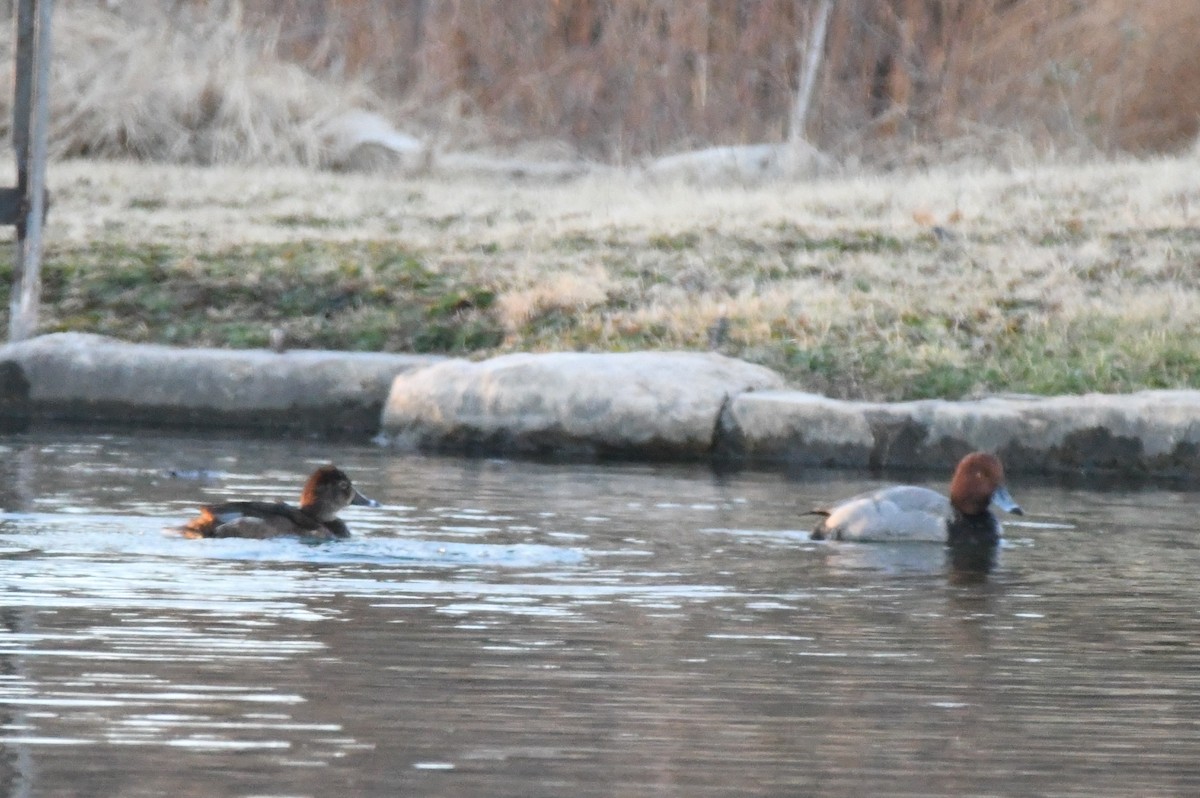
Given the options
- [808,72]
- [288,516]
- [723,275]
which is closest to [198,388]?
[723,275]

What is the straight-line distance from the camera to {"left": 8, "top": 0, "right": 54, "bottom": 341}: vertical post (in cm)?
1321

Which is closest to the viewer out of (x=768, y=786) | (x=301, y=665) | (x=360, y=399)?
(x=768, y=786)

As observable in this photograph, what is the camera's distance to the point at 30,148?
1327 centimetres

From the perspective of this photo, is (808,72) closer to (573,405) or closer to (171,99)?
(171,99)

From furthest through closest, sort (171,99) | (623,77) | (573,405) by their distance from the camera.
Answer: (623,77), (171,99), (573,405)

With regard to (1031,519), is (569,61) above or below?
above

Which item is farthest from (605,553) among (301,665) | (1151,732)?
(1151,732)

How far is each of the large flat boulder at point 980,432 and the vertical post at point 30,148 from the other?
4.35 m

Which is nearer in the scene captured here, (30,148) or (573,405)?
(573,405)

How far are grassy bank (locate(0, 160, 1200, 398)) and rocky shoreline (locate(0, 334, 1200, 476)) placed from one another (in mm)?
960

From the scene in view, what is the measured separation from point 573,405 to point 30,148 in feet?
12.2

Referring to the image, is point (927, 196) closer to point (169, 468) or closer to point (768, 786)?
point (169, 468)

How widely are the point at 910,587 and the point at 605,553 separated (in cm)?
110

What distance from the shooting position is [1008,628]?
6742mm
